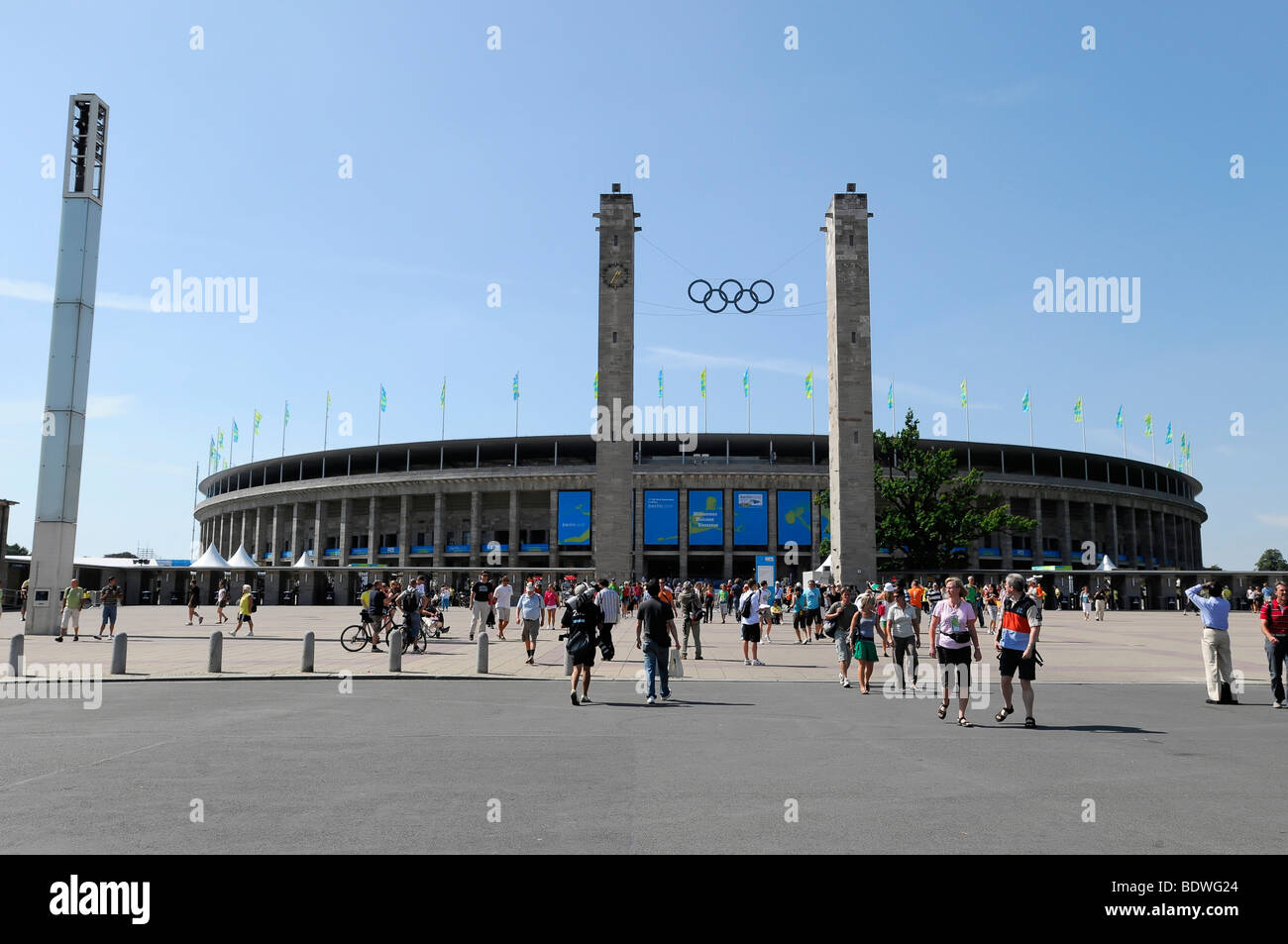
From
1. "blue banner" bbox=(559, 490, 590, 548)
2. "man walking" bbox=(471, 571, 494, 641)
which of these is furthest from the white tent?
"man walking" bbox=(471, 571, 494, 641)

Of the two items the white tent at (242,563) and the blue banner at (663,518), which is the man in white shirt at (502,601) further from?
the blue banner at (663,518)

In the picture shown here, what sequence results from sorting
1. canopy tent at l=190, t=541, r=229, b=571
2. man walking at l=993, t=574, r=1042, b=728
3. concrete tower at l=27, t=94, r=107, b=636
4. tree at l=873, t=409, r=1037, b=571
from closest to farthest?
man walking at l=993, t=574, r=1042, b=728
concrete tower at l=27, t=94, r=107, b=636
canopy tent at l=190, t=541, r=229, b=571
tree at l=873, t=409, r=1037, b=571

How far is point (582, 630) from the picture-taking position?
13.7 metres

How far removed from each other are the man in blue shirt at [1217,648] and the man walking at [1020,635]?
427cm

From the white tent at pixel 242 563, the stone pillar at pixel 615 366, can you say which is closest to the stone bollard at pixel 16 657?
the stone pillar at pixel 615 366

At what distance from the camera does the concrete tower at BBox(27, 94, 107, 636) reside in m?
28.6

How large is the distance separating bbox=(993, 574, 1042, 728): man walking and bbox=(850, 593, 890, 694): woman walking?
3449 millimetres

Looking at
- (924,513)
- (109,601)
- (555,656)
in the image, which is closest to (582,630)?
(555,656)

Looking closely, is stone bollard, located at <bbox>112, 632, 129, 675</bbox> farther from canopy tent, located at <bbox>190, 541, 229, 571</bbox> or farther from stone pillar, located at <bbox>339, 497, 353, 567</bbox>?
stone pillar, located at <bbox>339, 497, 353, 567</bbox>

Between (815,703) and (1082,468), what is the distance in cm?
9040

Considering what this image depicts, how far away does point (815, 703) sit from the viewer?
13.8 meters

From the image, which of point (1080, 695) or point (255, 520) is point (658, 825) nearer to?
point (1080, 695)

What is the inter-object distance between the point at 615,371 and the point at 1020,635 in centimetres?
4322
